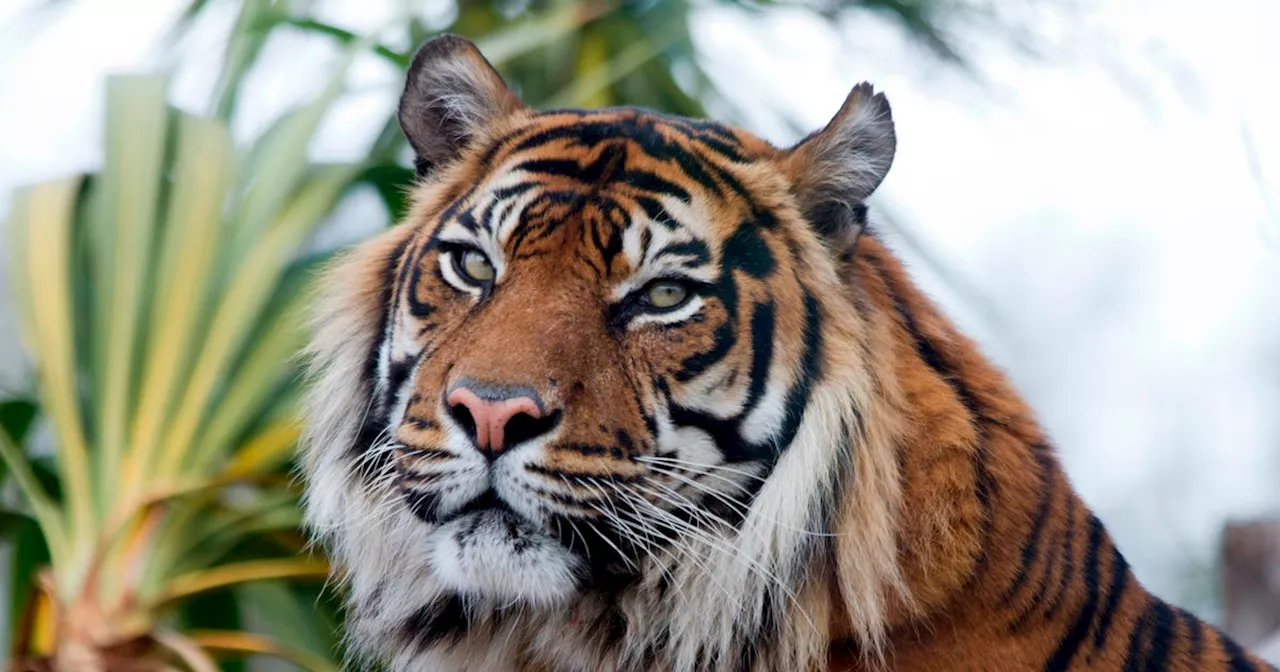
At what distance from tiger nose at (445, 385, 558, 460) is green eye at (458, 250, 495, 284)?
23 cm

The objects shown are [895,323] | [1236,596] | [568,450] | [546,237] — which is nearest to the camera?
[568,450]

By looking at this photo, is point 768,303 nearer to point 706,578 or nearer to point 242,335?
point 706,578

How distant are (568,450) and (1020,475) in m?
0.63

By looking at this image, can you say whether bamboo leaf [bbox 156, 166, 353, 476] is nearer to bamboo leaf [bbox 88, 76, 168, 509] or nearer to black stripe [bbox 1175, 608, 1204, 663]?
bamboo leaf [bbox 88, 76, 168, 509]

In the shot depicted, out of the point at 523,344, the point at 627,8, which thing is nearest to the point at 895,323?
the point at 523,344

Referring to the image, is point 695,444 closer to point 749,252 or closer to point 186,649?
point 749,252

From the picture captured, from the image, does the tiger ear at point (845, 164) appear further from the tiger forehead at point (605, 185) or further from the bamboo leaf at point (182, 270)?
the bamboo leaf at point (182, 270)

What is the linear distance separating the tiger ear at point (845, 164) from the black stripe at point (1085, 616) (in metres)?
0.54

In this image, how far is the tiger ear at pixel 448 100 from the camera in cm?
173

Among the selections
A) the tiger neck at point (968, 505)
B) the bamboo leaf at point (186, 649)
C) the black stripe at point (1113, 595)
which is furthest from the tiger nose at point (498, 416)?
the bamboo leaf at point (186, 649)

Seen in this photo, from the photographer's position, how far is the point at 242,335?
257 centimetres

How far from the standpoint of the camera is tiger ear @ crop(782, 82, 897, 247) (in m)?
1.57

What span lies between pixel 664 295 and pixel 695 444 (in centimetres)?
19

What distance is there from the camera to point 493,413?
137 centimetres
